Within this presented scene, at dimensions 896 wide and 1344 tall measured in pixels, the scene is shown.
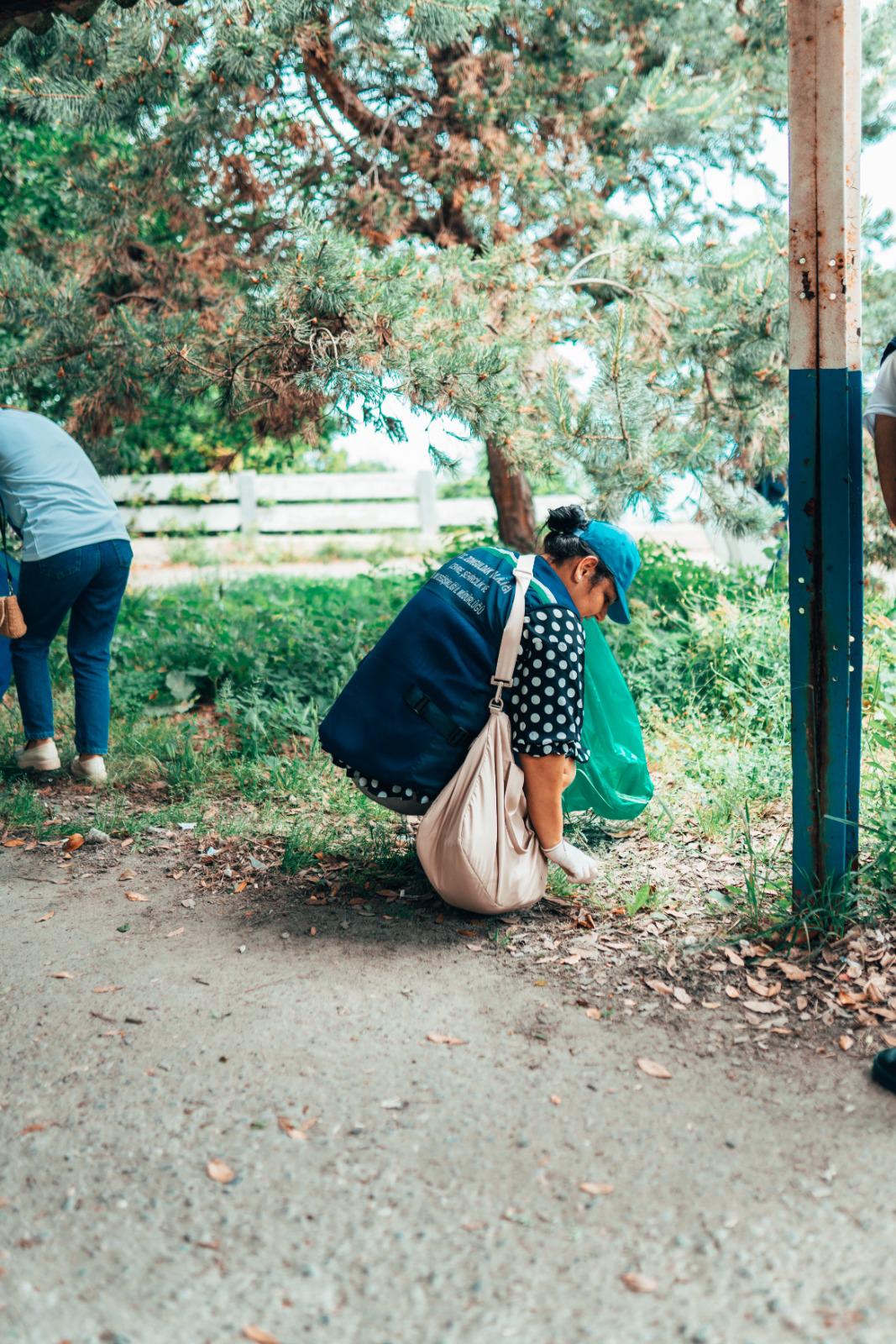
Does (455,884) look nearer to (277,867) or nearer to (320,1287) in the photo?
(277,867)

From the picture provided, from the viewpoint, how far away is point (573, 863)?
3424 millimetres

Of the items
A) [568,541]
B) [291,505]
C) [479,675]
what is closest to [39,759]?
[479,675]

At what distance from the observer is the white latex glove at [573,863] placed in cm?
341

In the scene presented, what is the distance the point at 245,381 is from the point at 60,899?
7.10ft

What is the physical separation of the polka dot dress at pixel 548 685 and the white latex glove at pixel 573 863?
16.7 inches

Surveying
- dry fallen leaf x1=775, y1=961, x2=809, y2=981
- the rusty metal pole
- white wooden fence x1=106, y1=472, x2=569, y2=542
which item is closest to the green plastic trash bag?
the rusty metal pole

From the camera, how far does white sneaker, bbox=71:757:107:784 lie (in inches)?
184

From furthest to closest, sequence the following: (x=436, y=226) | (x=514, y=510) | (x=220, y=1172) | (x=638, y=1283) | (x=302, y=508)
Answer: (x=302, y=508), (x=514, y=510), (x=436, y=226), (x=220, y=1172), (x=638, y=1283)

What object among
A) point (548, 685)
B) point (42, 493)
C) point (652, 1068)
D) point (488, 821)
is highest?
point (42, 493)

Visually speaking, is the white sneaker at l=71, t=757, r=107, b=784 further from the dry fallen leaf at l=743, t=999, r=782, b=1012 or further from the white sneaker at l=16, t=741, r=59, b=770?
the dry fallen leaf at l=743, t=999, r=782, b=1012

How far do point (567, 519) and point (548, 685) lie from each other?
0.54m

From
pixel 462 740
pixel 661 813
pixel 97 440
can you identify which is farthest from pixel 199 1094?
pixel 97 440

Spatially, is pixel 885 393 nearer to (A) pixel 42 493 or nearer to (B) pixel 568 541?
(B) pixel 568 541

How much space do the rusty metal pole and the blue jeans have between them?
2.76 m
